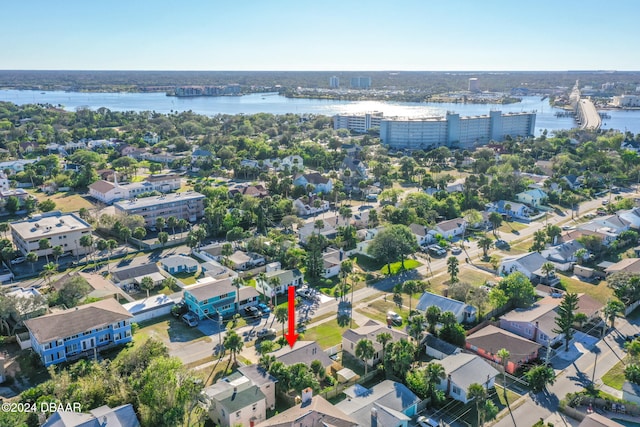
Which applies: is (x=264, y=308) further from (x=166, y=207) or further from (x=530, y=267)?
(x=166, y=207)

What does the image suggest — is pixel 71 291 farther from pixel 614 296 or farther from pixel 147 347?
pixel 614 296

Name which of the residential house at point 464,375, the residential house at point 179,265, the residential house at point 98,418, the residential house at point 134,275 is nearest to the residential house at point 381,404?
the residential house at point 464,375

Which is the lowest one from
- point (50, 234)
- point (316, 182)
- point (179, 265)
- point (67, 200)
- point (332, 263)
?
point (179, 265)

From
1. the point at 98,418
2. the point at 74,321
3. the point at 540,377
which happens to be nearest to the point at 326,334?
the point at 540,377

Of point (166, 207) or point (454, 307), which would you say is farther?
point (166, 207)

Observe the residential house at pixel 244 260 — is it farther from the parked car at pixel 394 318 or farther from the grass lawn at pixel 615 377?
the grass lawn at pixel 615 377

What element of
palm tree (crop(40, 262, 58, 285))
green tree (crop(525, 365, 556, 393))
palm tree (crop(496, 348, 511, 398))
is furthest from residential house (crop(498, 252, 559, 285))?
palm tree (crop(40, 262, 58, 285))

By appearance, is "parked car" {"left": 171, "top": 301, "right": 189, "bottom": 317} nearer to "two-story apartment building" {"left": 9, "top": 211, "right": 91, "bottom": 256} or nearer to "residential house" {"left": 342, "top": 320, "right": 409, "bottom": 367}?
"residential house" {"left": 342, "top": 320, "right": 409, "bottom": 367}
